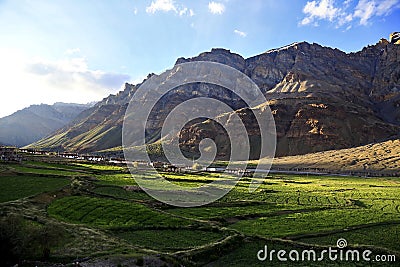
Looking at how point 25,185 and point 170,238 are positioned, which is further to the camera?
point 25,185

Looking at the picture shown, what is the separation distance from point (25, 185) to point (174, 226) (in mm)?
34575

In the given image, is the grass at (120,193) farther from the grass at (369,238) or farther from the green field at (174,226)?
the grass at (369,238)

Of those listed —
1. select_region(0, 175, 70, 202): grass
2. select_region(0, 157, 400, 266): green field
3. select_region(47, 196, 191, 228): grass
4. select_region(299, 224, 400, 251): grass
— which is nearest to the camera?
select_region(0, 157, 400, 266): green field

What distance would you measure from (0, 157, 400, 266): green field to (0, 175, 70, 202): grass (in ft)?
0.53

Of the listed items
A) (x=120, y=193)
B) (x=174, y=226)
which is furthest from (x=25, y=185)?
(x=174, y=226)

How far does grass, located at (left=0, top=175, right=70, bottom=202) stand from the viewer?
51.7m

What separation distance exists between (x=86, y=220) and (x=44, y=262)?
579 inches

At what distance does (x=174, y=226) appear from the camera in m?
40.9

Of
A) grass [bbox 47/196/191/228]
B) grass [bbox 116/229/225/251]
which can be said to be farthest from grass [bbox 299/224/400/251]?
grass [bbox 47/196/191/228]

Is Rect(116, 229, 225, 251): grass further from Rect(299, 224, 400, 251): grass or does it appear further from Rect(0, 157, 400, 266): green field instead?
Rect(299, 224, 400, 251): grass

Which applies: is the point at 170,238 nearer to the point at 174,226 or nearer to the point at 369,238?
the point at 174,226

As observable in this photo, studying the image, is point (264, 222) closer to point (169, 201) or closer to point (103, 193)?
point (169, 201)

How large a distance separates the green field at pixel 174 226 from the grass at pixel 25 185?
0.53 ft

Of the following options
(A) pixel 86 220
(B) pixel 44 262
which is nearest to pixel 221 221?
(A) pixel 86 220
